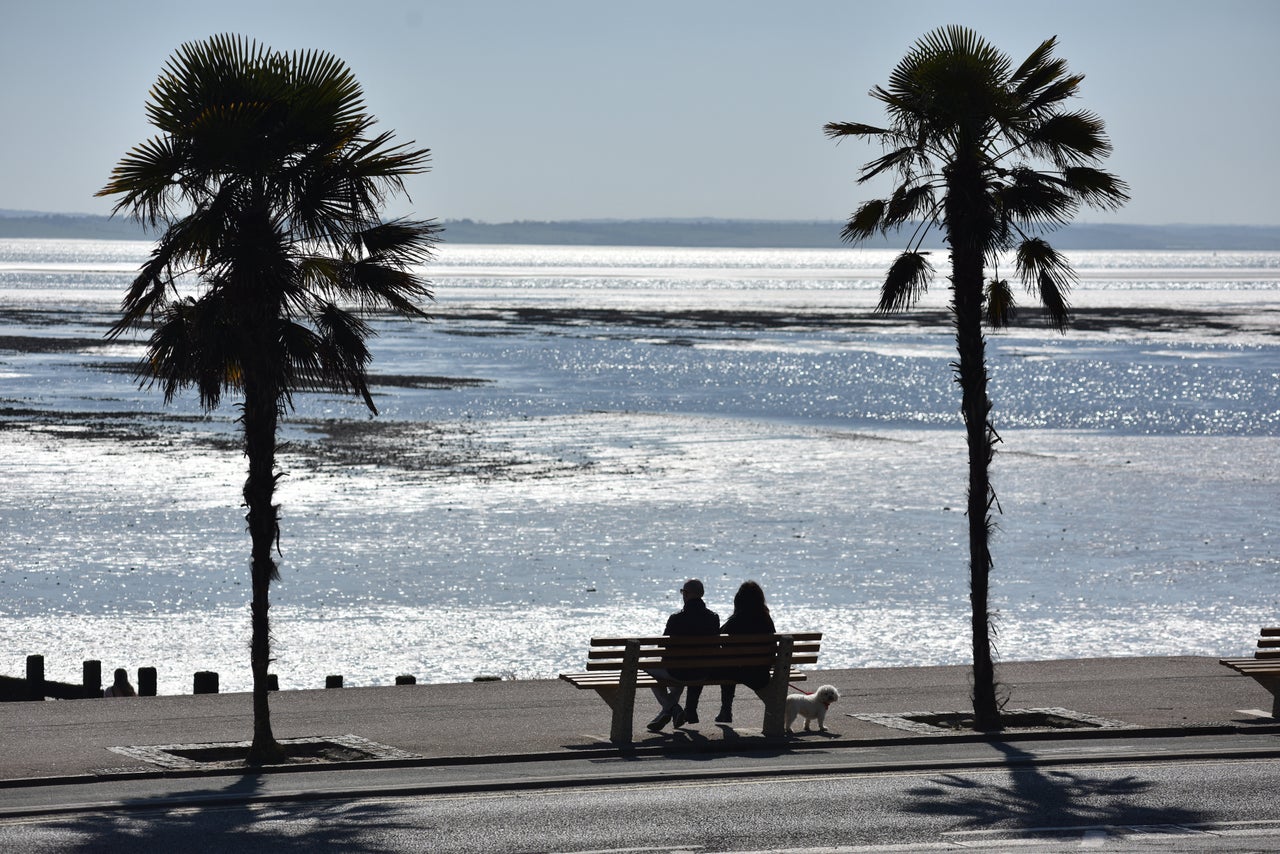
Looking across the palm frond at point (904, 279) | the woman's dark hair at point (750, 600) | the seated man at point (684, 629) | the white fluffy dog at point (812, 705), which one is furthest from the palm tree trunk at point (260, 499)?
the palm frond at point (904, 279)

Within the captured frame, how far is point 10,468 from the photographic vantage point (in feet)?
140

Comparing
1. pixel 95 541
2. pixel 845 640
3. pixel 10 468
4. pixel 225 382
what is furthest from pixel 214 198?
pixel 10 468

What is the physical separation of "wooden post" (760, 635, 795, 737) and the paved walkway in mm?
207

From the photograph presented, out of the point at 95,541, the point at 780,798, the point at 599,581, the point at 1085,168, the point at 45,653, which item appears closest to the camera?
the point at 780,798

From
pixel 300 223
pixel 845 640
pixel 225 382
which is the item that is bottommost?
pixel 845 640

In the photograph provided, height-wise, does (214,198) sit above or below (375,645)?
above

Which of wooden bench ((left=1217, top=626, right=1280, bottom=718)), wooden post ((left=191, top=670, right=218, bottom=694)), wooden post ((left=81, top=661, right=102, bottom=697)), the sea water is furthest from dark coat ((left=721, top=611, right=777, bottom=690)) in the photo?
the sea water

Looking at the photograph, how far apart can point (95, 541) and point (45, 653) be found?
9.80 m

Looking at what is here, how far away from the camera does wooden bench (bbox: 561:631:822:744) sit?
14.1 metres

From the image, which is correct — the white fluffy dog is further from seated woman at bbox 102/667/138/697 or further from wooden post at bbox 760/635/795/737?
seated woman at bbox 102/667/138/697

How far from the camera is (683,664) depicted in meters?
14.4

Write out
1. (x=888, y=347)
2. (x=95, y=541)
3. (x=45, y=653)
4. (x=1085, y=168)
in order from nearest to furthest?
(x=1085, y=168) < (x=45, y=653) < (x=95, y=541) < (x=888, y=347)

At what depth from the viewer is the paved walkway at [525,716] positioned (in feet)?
45.0

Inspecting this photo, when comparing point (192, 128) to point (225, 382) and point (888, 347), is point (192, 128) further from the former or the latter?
point (888, 347)
